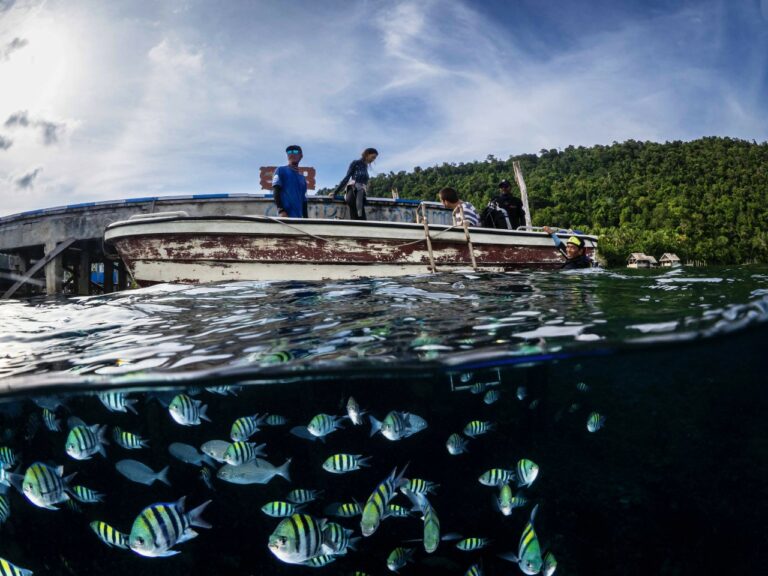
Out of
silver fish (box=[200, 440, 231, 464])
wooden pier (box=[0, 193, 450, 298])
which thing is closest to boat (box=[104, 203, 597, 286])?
wooden pier (box=[0, 193, 450, 298])

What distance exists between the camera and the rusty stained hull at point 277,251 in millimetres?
9008

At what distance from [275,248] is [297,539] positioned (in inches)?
249

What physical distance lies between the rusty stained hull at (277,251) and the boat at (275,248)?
0.02 m

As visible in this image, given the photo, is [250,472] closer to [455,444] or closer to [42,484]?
[42,484]

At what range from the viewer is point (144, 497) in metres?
19.0

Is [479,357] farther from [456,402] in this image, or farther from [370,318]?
[456,402]

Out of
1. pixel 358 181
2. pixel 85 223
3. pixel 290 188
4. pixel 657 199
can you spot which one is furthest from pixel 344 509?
pixel 657 199

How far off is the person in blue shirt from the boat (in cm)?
71

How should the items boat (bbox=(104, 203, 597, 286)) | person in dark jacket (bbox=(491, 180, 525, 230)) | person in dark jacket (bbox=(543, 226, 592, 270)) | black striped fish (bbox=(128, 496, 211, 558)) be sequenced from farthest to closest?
person in dark jacket (bbox=(491, 180, 525, 230))
person in dark jacket (bbox=(543, 226, 592, 270))
boat (bbox=(104, 203, 597, 286))
black striped fish (bbox=(128, 496, 211, 558))

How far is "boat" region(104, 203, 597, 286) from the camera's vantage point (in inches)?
354

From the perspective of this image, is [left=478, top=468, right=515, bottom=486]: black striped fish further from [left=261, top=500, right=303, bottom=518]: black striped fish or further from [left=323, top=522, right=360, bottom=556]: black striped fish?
[left=261, top=500, right=303, bottom=518]: black striped fish

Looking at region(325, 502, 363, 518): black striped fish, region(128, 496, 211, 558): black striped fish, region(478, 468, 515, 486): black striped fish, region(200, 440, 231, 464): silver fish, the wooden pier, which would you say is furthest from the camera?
the wooden pier

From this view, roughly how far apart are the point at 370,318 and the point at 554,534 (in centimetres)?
1507

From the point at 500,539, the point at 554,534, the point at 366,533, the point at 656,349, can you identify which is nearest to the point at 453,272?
the point at 656,349
